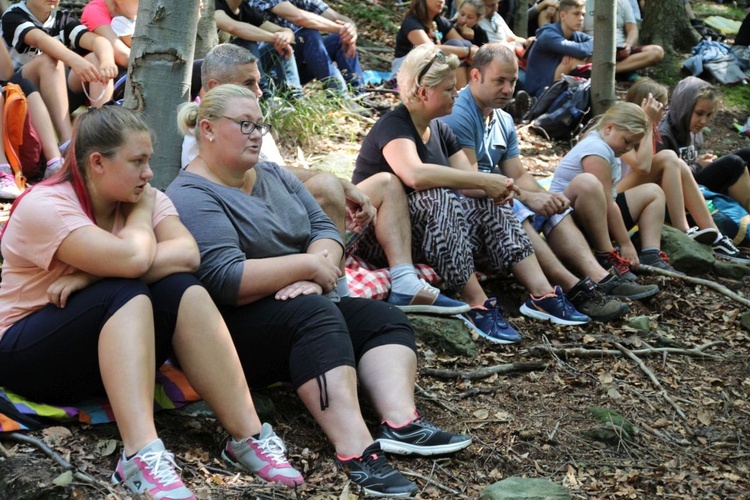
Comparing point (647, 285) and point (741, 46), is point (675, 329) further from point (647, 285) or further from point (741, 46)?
point (741, 46)

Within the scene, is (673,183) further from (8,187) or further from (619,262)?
(8,187)

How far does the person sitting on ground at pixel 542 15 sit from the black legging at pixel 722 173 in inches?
163

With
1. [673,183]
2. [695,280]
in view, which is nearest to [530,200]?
[695,280]

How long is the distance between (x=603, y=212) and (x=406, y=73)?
5.50 feet

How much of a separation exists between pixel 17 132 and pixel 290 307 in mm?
2896

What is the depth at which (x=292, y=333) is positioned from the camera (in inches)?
137

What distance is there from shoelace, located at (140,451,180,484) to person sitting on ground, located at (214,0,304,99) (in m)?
4.54

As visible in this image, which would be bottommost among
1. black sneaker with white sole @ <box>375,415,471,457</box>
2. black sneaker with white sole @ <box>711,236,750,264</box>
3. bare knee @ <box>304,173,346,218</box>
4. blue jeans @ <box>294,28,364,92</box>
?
black sneaker with white sole @ <box>711,236,750,264</box>

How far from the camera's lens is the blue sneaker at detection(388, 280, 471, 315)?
4.73m

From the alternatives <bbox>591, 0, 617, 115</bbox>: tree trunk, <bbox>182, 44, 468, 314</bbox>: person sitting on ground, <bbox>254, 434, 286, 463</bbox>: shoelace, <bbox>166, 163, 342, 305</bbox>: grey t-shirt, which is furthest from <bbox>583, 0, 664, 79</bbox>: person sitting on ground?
<bbox>254, 434, 286, 463</bbox>: shoelace

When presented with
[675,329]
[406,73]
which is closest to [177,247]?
[406,73]

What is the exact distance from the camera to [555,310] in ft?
16.9

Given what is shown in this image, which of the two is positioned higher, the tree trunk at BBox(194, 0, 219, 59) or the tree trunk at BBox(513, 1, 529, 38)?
the tree trunk at BBox(194, 0, 219, 59)

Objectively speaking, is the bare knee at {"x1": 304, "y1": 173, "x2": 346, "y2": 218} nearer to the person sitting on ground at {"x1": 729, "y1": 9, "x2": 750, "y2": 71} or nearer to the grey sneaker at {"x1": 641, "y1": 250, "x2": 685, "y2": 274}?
the grey sneaker at {"x1": 641, "y1": 250, "x2": 685, "y2": 274}
